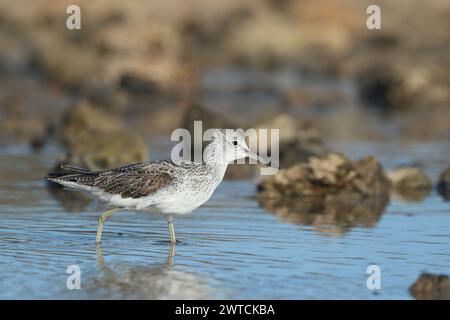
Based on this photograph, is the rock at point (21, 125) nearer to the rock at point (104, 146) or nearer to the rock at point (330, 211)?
the rock at point (104, 146)

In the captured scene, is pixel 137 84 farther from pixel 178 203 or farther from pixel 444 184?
pixel 178 203

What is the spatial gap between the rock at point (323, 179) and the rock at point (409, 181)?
1069mm

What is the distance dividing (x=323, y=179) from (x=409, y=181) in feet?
7.28

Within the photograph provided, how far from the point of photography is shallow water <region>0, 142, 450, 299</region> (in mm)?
11227

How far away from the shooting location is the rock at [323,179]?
1825 centimetres

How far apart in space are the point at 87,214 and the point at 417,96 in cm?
2260

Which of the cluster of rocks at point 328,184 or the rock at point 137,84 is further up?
the rock at point 137,84

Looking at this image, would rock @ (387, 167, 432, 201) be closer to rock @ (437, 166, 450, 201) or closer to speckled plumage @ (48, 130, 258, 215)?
rock @ (437, 166, 450, 201)

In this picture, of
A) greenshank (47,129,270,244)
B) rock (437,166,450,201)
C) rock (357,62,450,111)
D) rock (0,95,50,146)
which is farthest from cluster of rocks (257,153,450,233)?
rock (357,62,450,111)

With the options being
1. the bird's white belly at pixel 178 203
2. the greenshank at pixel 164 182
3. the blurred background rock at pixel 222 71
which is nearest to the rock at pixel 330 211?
the greenshank at pixel 164 182

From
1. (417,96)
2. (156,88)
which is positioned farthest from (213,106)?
(417,96)

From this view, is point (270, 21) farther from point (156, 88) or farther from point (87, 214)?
point (87, 214)

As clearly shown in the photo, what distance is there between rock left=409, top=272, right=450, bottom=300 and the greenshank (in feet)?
12.2

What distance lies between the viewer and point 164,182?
13633mm
